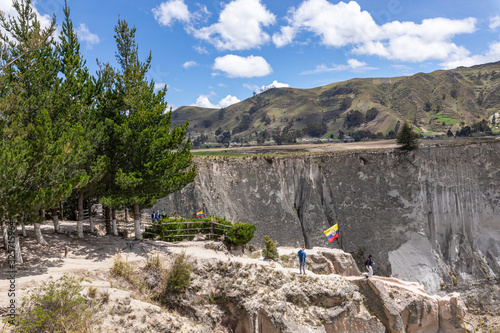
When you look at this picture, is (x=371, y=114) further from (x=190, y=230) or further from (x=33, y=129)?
(x=33, y=129)

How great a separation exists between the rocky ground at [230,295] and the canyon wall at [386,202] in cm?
1584

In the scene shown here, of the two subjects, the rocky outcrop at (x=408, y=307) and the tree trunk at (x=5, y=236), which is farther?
the rocky outcrop at (x=408, y=307)

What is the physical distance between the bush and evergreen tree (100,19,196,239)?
5438 mm

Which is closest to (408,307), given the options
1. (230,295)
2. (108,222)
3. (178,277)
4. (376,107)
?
(230,295)

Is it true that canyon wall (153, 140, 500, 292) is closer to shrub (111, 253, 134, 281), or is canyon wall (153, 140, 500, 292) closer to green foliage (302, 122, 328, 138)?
shrub (111, 253, 134, 281)

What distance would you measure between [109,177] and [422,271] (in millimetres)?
33392

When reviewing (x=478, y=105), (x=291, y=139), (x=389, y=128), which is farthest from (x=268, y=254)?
→ (x=478, y=105)

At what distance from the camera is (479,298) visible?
3266 cm

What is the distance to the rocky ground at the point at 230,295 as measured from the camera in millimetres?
11930

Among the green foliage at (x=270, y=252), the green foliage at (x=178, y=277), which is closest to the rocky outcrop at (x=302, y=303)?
the green foliage at (x=178, y=277)

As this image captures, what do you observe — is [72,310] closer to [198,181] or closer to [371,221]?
[198,181]

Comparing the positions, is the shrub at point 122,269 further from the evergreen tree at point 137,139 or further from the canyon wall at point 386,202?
the canyon wall at point 386,202

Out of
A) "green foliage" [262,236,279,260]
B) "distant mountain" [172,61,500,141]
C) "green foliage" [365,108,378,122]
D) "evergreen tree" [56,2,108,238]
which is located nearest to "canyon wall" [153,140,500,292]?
"green foliage" [262,236,279,260]

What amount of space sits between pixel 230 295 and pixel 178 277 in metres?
2.59
